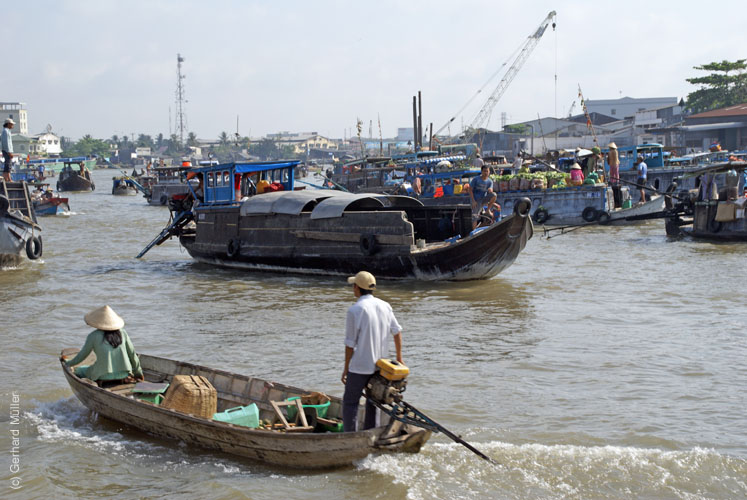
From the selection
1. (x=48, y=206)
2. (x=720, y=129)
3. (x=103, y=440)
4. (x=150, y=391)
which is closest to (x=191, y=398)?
(x=150, y=391)

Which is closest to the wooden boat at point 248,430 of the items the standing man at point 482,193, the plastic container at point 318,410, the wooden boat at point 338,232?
the plastic container at point 318,410

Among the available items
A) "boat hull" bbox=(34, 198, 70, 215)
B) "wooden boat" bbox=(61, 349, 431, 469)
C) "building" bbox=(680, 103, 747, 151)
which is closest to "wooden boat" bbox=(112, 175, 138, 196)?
"boat hull" bbox=(34, 198, 70, 215)

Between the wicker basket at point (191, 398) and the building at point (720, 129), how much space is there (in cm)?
5183

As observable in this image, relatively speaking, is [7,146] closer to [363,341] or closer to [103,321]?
[103,321]

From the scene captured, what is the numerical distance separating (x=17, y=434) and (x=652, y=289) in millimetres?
11694

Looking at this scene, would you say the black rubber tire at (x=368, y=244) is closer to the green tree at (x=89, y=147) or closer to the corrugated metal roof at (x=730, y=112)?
the corrugated metal roof at (x=730, y=112)

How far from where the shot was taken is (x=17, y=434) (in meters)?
8.31

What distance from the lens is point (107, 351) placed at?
27.4 feet

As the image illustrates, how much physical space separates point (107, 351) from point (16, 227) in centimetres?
1348

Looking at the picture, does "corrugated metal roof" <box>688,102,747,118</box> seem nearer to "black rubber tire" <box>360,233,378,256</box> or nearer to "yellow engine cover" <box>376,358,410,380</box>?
"black rubber tire" <box>360,233,378,256</box>

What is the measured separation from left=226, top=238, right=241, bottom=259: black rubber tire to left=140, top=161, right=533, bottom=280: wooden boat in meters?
0.02

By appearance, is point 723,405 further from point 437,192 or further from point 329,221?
point 437,192

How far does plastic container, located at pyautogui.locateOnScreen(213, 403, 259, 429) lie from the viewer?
293 inches

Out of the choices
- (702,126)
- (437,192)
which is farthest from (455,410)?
(702,126)
